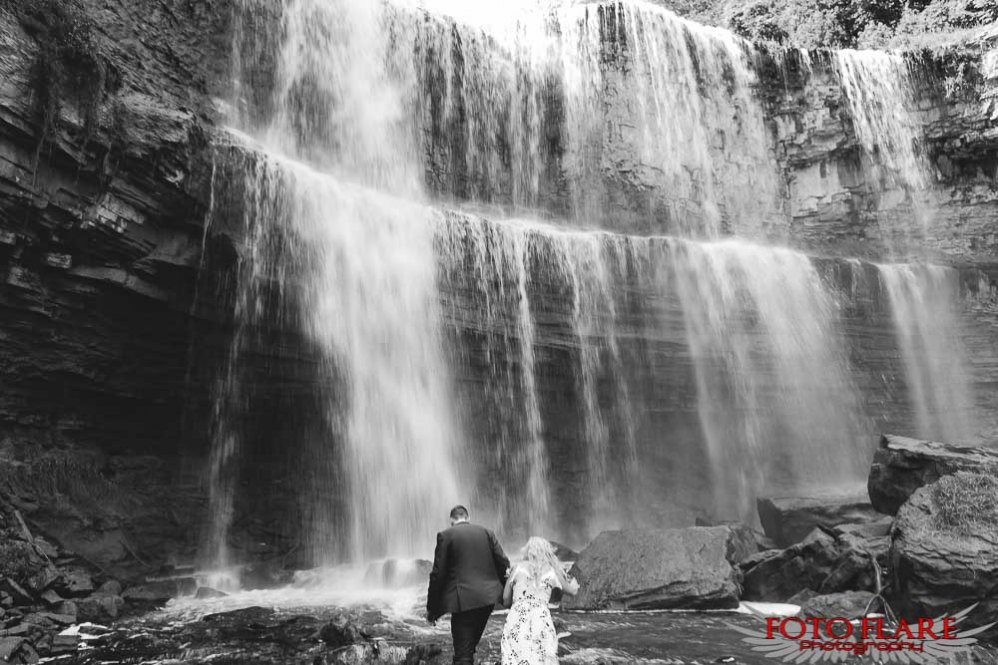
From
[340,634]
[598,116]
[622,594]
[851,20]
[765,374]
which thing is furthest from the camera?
[851,20]

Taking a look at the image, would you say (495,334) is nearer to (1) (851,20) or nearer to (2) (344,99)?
(2) (344,99)

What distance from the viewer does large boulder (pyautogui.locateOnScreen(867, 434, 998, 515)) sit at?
11375 mm

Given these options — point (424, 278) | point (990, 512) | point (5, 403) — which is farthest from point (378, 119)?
point (990, 512)

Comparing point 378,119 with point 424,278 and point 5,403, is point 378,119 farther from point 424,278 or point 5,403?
point 5,403

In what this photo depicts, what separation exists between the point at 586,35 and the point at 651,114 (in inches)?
150

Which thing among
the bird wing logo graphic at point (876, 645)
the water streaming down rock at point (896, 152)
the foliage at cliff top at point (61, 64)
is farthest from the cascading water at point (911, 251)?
the foliage at cliff top at point (61, 64)

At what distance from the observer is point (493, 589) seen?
222 inches

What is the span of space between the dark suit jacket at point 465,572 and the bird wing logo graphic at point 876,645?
3.98 m

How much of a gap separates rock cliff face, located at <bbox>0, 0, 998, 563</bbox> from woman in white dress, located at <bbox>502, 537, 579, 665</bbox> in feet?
33.3

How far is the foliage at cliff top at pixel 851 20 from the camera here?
2759 centimetres

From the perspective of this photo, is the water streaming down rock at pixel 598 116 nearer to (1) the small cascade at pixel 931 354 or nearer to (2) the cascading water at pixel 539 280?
(2) the cascading water at pixel 539 280

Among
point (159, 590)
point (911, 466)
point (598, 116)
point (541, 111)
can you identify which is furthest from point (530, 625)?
point (598, 116)

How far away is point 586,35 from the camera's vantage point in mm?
25219

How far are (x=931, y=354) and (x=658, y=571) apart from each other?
16.8 meters
